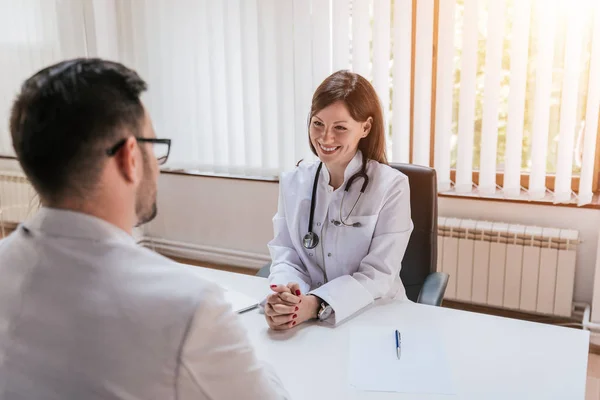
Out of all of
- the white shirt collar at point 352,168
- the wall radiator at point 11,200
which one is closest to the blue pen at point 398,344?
the white shirt collar at point 352,168

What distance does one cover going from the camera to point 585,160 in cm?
248

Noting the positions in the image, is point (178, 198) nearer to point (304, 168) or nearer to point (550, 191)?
point (304, 168)

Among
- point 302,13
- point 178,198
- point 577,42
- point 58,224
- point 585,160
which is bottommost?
point 178,198

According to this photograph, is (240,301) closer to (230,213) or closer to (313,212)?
(313,212)

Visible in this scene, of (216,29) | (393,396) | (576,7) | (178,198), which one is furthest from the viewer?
(178,198)

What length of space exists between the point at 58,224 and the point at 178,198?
299cm

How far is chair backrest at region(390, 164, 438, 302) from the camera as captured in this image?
184cm

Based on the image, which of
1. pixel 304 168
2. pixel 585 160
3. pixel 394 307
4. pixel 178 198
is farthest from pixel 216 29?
pixel 394 307

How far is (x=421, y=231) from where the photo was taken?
6.04ft

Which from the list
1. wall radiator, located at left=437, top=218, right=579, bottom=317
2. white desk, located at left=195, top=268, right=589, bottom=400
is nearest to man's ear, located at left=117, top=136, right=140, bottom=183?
white desk, located at left=195, top=268, right=589, bottom=400

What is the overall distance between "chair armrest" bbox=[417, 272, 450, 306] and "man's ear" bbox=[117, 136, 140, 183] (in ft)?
3.57

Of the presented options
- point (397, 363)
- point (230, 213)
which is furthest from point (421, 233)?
point (230, 213)

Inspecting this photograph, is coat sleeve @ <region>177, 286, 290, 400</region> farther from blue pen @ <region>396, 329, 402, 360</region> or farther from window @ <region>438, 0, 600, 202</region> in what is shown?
window @ <region>438, 0, 600, 202</region>

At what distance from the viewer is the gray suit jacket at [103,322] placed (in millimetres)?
681
